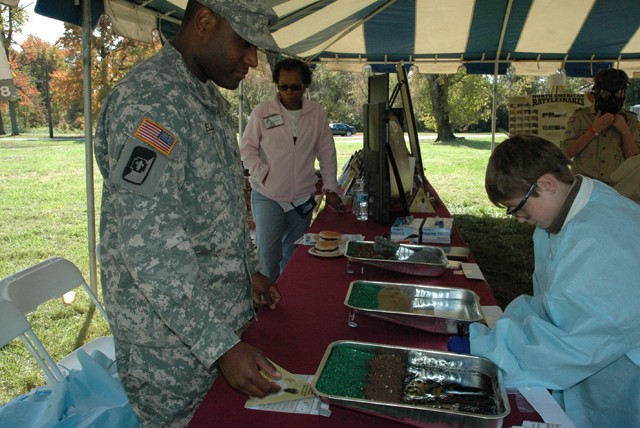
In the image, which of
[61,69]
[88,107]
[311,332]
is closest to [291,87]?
[88,107]

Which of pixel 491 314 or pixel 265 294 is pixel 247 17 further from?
pixel 491 314

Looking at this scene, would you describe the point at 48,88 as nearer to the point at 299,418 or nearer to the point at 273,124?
the point at 273,124

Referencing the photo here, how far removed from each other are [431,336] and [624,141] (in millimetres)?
3032

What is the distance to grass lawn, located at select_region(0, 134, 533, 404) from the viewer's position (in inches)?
117

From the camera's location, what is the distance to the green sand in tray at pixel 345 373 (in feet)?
3.14

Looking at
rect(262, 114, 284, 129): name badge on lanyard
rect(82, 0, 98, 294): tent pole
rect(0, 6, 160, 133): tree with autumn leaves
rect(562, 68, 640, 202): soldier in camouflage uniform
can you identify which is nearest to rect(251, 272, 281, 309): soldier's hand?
rect(262, 114, 284, 129): name badge on lanyard

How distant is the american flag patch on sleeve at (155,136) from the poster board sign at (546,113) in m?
5.42

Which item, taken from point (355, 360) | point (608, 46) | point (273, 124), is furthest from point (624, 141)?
point (355, 360)

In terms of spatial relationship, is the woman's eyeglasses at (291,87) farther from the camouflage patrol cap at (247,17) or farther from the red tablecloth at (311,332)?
the camouflage patrol cap at (247,17)

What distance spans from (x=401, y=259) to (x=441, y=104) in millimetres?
18335

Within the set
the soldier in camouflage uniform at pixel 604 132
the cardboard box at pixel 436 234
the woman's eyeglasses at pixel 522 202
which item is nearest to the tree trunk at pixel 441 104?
the soldier in camouflage uniform at pixel 604 132

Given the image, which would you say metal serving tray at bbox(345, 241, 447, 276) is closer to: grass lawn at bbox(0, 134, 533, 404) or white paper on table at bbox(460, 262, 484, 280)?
white paper on table at bbox(460, 262, 484, 280)

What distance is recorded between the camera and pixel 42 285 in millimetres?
1893

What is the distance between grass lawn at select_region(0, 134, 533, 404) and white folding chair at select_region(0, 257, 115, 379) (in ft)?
2.97
